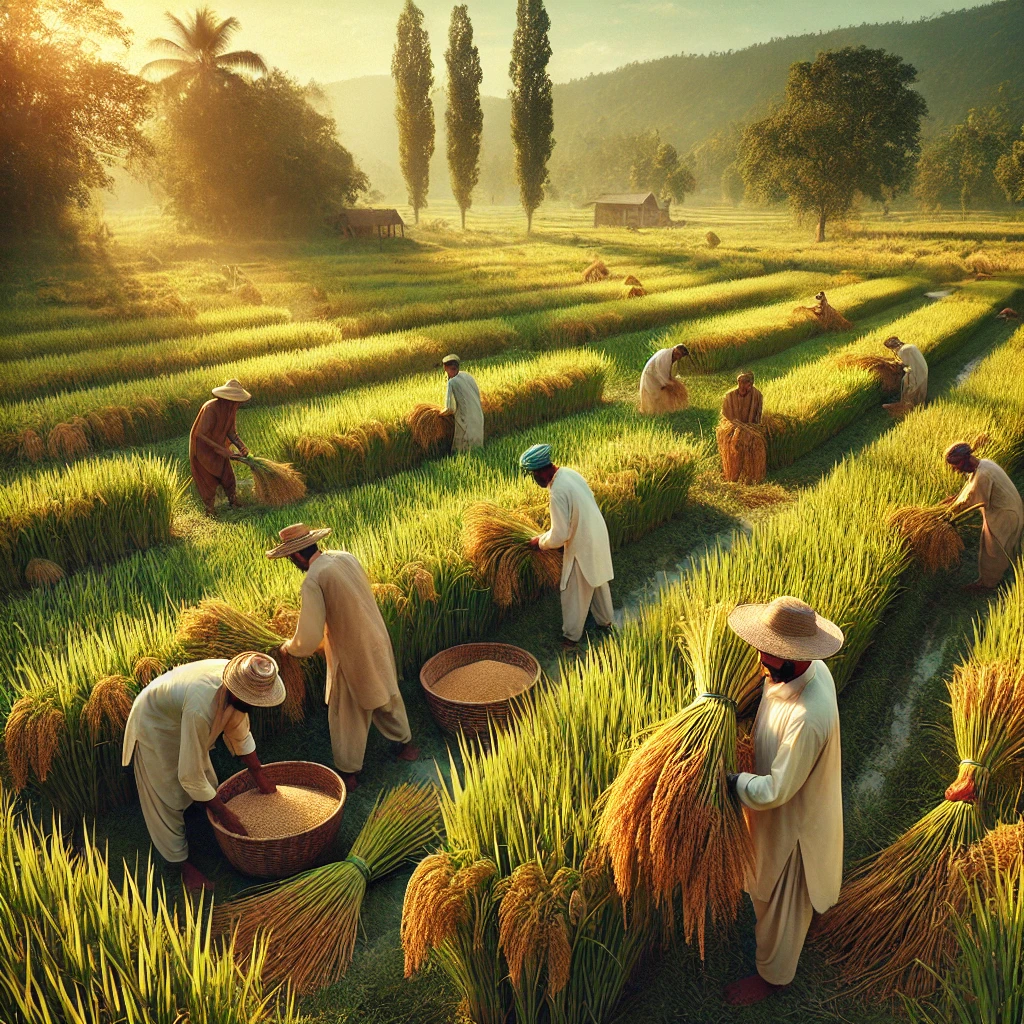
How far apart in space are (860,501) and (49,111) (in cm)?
2712

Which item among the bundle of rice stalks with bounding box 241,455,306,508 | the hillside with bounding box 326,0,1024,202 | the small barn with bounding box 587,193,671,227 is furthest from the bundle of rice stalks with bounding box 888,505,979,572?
the hillside with bounding box 326,0,1024,202

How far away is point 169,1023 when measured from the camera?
1.94 metres

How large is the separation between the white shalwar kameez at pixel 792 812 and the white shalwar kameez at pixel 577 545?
248 cm

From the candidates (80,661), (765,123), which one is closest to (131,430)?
(80,661)

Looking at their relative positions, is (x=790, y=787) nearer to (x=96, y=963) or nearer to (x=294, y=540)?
(x=96, y=963)

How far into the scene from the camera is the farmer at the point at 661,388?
9.85m

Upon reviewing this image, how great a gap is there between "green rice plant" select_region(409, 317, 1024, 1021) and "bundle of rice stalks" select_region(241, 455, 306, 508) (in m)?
4.34

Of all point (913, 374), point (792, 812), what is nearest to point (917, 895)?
point (792, 812)

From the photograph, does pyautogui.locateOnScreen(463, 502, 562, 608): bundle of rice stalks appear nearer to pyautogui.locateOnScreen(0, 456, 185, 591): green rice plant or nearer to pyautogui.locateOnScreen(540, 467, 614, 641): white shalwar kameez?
pyautogui.locateOnScreen(540, 467, 614, 641): white shalwar kameez

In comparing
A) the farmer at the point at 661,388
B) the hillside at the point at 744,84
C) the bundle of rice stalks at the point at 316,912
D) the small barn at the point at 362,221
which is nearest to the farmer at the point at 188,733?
the bundle of rice stalks at the point at 316,912

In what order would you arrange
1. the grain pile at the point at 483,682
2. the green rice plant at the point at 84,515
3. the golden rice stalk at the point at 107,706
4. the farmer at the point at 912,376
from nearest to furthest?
the golden rice stalk at the point at 107,706 < the grain pile at the point at 483,682 < the green rice plant at the point at 84,515 < the farmer at the point at 912,376

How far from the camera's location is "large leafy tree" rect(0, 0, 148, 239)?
22078 mm

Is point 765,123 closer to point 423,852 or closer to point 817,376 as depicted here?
point 817,376

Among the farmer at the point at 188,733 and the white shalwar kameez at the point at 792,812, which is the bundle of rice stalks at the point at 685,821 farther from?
the farmer at the point at 188,733
